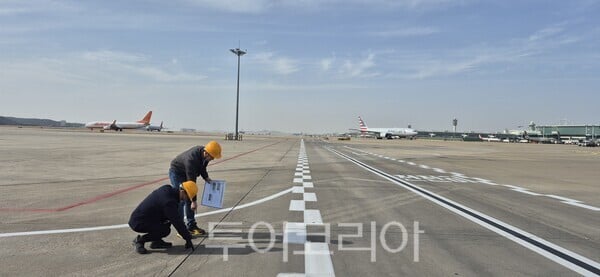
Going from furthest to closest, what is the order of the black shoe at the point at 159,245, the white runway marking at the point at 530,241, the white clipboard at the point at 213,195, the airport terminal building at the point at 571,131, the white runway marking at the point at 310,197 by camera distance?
the airport terminal building at the point at 571,131, the white runway marking at the point at 310,197, the white clipboard at the point at 213,195, the black shoe at the point at 159,245, the white runway marking at the point at 530,241

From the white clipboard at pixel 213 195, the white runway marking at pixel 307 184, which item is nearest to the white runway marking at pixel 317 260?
the white clipboard at pixel 213 195

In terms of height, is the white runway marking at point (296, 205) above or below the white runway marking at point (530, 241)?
below

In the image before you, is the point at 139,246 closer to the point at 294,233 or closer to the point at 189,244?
the point at 189,244

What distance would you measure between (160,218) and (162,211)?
10 centimetres

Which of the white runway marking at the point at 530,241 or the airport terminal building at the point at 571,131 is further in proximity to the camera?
the airport terminal building at the point at 571,131

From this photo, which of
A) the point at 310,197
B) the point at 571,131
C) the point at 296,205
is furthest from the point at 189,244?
the point at 571,131

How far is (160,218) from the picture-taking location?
5.33 m

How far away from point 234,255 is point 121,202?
4.76 meters

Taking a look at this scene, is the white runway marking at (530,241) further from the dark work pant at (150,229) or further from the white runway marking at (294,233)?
the dark work pant at (150,229)

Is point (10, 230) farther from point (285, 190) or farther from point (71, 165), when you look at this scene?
point (71, 165)

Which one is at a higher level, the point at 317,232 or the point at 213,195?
the point at 213,195

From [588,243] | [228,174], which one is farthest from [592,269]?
[228,174]

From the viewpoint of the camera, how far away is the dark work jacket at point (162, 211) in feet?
17.0

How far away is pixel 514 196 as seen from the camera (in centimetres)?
1103
